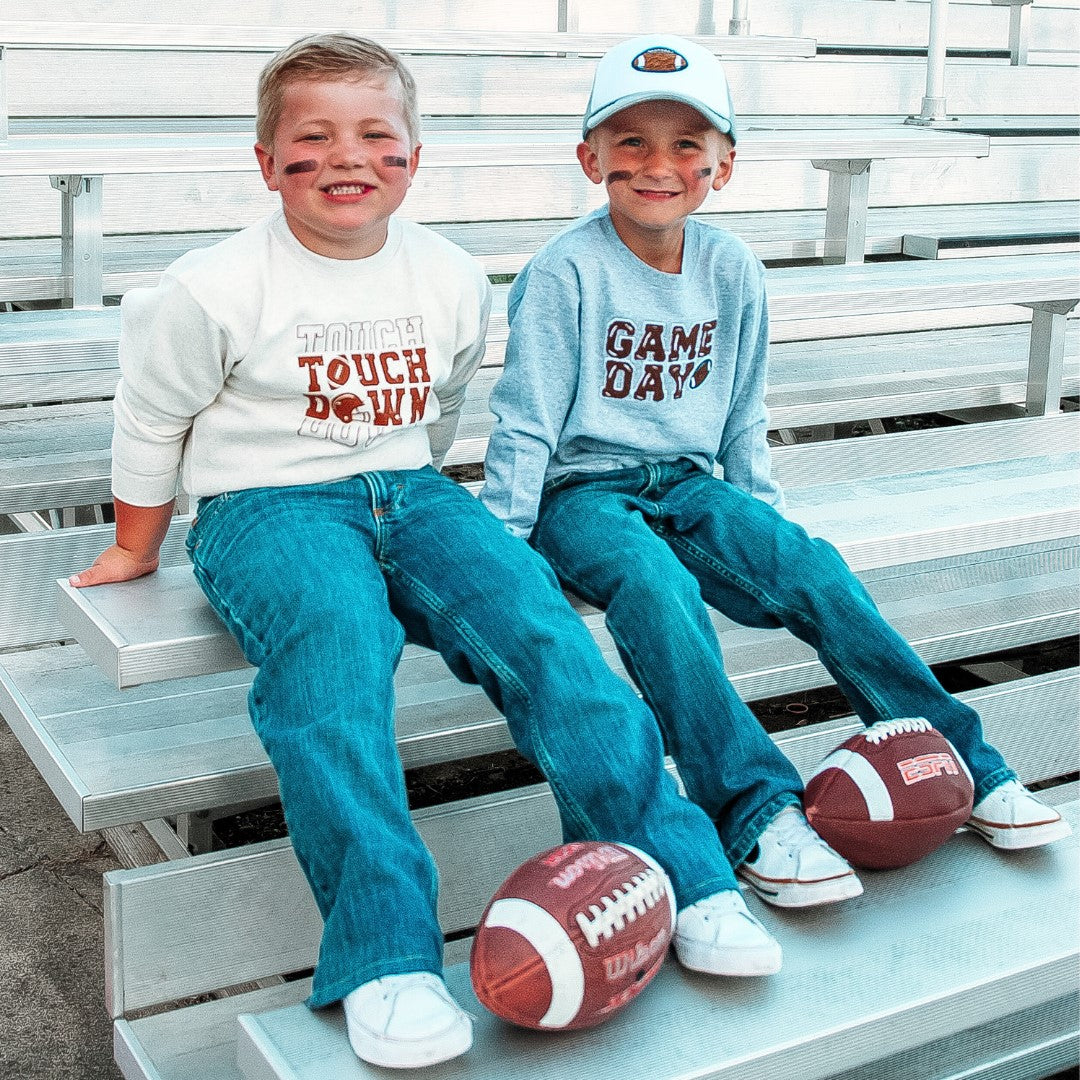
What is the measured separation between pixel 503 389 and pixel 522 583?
35cm

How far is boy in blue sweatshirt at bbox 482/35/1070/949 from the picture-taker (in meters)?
1.56

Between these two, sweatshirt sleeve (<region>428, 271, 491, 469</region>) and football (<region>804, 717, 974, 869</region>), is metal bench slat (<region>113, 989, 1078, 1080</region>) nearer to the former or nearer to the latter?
football (<region>804, 717, 974, 869</region>)

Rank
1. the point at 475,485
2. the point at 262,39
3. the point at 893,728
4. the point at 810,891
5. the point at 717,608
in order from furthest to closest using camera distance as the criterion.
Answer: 1. the point at 262,39
2. the point at 475,485
3. the point at 717,608
4. the point at 893,728
5. the point at 810,891

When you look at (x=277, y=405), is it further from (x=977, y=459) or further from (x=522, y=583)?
(x=977, y=459)

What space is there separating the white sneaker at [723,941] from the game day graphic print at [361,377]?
615 mm

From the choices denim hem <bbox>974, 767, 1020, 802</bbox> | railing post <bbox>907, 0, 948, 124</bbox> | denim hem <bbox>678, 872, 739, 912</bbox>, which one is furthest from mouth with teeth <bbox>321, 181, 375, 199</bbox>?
railing post <bbox>907, 0, 948, 124</bbox>

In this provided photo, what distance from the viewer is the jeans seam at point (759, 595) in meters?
1.64

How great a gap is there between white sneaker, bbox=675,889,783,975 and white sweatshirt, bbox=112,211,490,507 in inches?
23.7

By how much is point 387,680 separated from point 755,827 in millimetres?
388

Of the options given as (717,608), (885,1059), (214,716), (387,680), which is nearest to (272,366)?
(387,680)

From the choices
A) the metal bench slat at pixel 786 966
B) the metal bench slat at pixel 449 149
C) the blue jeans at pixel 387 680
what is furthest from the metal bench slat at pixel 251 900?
the metal bench slat at pixel 449 149

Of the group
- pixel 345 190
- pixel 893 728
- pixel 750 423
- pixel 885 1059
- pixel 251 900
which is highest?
pixel 345 190

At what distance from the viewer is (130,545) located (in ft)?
5.47

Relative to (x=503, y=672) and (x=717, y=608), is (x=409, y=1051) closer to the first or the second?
(x=503, y=672)
